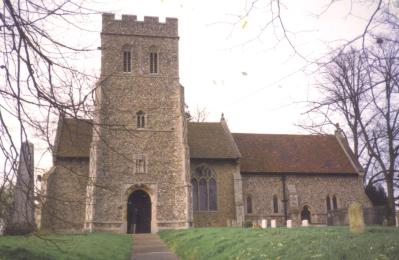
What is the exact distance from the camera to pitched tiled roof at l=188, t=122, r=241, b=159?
3078 centimetres

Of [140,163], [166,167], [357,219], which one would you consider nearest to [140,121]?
[140,163]

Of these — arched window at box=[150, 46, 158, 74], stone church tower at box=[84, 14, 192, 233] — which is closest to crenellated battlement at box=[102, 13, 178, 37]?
stone church tower at box=[84, 14, 192, 233]

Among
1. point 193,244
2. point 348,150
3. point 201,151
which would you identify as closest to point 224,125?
point 201,151

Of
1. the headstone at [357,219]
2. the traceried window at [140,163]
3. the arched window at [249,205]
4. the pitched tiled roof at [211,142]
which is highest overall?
the pitched tiled roof at [211,142]

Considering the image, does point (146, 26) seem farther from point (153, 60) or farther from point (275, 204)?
point (275, 204)

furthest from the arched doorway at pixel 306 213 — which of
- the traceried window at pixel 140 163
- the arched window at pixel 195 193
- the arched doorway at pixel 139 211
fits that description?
the traceried window at pixel 140 163

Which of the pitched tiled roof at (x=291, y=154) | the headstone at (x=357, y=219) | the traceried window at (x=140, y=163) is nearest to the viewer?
the headstone at (x=357, y=219)

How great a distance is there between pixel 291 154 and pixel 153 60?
12.5 metres

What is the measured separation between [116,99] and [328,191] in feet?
53.3

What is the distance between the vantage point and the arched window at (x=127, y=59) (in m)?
30.7

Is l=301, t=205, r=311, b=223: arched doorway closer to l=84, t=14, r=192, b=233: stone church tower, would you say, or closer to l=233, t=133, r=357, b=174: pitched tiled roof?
l=233, t=133, r=357, b=174: pitched tiled roof

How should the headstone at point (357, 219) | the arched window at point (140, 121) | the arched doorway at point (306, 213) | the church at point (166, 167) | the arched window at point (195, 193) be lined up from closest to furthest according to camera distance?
the headstone at point (357, 219) < the church at point (166, 167) < the arched window at point (140, 121) < the arched window at point (195, 193) < the arched doorway at point (306, 213)

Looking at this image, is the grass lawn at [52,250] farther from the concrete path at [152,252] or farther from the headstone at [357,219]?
the headstone at [357,219]

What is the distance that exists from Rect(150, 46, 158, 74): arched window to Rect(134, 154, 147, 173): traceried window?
19.7 feet
